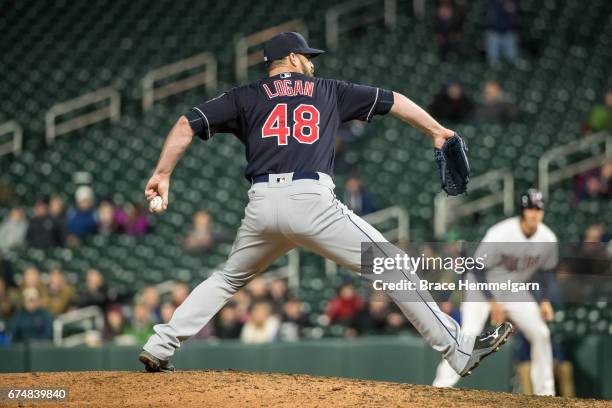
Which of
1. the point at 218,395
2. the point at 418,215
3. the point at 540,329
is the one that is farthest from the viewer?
the point at 418,215

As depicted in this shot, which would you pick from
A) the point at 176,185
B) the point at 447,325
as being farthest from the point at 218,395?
the point at 176,185

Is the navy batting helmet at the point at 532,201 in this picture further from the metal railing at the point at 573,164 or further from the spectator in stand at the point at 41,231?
the spectator in stand at the point at 41,231

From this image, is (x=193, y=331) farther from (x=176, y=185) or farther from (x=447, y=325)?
(x=176, y=185)

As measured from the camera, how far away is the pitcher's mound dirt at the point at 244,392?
5395 millimetres

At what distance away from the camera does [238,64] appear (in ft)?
54.7

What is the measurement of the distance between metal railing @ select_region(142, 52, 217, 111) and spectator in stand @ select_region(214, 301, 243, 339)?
6009mm

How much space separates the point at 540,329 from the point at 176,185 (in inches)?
297

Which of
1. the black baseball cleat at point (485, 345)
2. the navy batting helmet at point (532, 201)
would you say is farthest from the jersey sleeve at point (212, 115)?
the navy batting helmet at point (532, 201)

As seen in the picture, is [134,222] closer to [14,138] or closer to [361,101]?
[14,138]

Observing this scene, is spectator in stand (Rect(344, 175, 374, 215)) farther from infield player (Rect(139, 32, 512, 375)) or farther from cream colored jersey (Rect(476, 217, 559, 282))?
infield player (Rect(139, 32, 512, 375))

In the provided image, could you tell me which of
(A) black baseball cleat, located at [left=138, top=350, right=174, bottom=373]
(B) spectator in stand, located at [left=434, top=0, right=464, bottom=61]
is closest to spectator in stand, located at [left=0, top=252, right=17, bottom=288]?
(B) spectator in stand, located at [left=434, top=0, right=464, bottom=61]

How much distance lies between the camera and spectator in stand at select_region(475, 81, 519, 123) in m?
14.9

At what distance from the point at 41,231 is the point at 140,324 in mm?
3176

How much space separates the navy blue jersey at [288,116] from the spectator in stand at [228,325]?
5.49 metres
